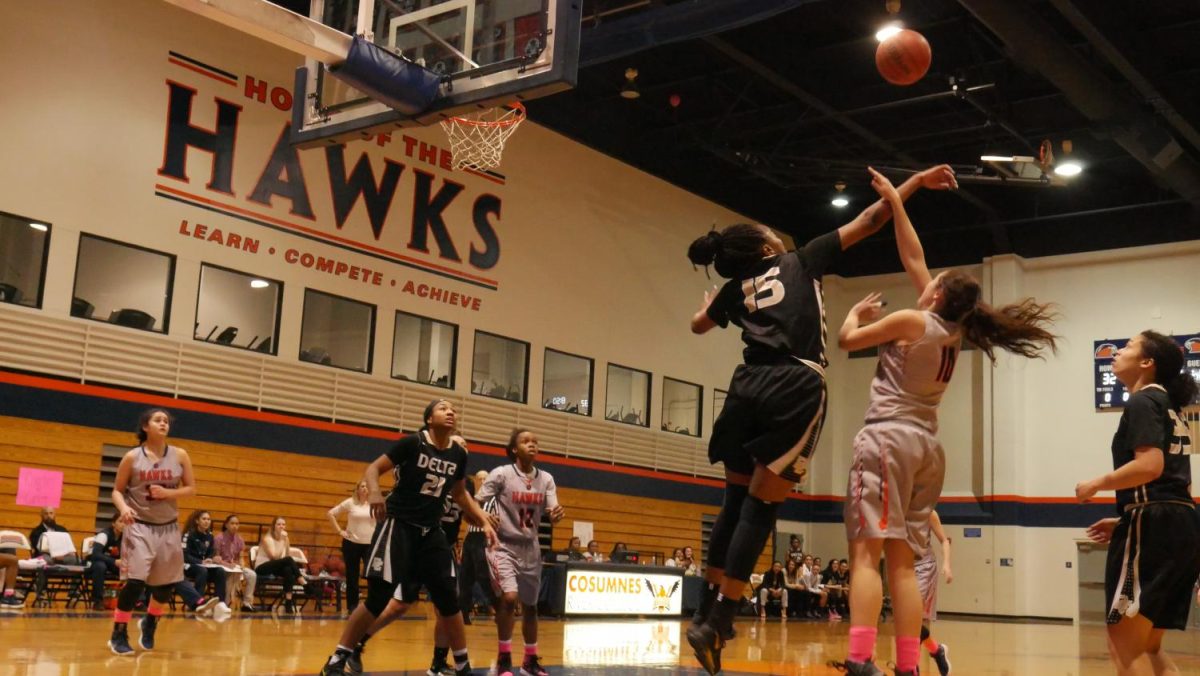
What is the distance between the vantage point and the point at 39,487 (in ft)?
50.9

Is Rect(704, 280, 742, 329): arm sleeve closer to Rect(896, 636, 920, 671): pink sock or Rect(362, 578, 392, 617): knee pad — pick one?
Rect(896, 636, 920, 671): pink sock

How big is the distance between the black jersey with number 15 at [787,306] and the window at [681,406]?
66.5 feet

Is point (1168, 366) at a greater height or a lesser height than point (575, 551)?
greater

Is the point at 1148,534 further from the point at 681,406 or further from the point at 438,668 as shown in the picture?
the point at 681,406

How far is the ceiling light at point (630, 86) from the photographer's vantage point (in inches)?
840

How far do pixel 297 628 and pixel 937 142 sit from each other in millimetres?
17221

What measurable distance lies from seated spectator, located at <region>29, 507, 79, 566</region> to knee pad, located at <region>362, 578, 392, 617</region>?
9262 millimetres

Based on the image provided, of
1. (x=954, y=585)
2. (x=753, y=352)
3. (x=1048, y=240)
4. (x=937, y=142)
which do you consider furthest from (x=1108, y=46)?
(x=753, y=352)

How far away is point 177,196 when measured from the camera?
17.3 metres

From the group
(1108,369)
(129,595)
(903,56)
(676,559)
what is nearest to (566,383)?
(676,559)

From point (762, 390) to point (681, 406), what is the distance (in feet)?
69.6

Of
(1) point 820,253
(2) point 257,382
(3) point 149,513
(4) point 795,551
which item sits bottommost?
(4) point 795,551

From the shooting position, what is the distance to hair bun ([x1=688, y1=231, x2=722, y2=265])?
5.25 metres

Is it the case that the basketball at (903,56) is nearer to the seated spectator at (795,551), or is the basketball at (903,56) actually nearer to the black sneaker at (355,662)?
the black sneaker at (355,662)
